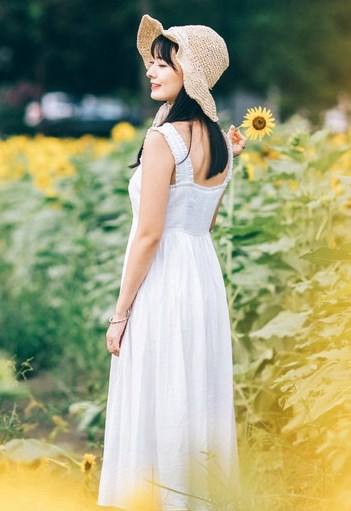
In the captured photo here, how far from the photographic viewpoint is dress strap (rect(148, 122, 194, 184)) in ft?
10.9

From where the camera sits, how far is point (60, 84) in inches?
1035

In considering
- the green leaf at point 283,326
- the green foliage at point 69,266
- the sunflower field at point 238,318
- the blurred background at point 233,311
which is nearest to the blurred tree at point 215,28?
the blurred background at point 233,311

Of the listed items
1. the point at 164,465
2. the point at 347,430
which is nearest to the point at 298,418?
the point at 164,465

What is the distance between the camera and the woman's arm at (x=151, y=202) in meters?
3.31

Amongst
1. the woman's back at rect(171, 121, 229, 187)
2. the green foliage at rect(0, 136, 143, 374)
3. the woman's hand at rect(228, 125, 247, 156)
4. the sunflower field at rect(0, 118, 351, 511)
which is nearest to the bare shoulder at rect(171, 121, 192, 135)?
the woman's back at rect(171, 121, 229, 187)

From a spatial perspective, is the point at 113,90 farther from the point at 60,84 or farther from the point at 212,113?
the point at 212,113

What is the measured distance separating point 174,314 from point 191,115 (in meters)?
0.58

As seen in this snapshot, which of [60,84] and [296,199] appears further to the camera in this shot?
[60,84]

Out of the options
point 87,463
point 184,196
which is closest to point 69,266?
point 87,463

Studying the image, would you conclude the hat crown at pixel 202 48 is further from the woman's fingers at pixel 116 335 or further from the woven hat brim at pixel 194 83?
the woman's fingers at pixel 116 335

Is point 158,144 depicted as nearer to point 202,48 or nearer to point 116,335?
point 202,48

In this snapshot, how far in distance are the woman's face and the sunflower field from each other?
65 cm

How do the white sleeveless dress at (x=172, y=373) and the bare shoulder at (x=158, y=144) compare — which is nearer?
the bare shoulder at (x=158, y=144)

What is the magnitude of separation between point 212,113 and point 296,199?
1561 mm
